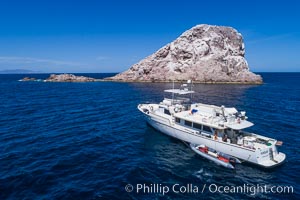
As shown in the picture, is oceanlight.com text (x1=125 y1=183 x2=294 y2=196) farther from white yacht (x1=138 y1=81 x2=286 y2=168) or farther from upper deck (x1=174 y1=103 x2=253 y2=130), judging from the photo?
upper deck (x1=174 y1=103 x2=253 y2=130)

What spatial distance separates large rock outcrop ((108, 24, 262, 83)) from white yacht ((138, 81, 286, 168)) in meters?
79.1

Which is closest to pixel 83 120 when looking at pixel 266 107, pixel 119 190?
pixel 119 190

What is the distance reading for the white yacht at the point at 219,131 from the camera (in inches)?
830

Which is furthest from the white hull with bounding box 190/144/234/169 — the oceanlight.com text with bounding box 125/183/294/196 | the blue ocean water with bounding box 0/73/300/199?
the oceanlight.com text with bounding box 125/183/294/196

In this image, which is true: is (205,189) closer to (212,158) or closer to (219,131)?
(212,158)

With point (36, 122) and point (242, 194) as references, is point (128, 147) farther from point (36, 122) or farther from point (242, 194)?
point (36, 122)

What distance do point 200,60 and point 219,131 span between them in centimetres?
8989

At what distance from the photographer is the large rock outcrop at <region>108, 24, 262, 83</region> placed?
10500 centimetres

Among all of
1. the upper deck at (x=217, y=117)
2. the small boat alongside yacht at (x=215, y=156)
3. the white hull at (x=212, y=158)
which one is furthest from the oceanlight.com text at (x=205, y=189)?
the upper deck at (x=217, y=117)

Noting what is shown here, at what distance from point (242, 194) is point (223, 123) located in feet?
27.2

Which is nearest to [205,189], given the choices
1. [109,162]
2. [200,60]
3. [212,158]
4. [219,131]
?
[212,158]

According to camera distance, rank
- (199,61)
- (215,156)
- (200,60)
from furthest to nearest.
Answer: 1. (200,60)
2. (199,61)
3. (215,156)

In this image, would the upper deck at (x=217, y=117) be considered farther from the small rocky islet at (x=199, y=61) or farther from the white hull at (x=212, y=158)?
the small rocky islet at (x=199, y=61)

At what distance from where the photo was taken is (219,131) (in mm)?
23672
